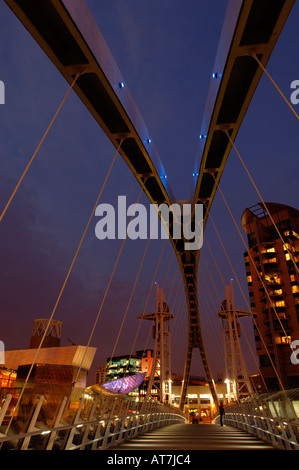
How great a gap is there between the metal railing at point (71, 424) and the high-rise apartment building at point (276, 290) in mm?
53800

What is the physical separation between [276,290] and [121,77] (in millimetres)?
67465

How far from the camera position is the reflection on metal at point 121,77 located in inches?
290

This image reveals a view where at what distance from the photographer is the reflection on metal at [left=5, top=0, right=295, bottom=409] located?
24.2ft

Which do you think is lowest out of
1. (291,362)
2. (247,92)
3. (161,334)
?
(247,92)

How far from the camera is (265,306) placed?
232ft

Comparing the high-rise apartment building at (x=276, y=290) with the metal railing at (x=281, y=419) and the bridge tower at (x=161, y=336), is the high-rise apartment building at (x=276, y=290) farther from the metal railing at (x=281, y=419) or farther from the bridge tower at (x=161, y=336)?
the metal railing at (x=281, y=419)

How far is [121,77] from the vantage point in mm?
9797

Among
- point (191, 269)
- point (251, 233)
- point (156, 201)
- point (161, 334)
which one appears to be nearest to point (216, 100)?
point (156, 201)

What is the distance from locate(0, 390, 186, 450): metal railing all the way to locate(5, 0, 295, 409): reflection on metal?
721 cm

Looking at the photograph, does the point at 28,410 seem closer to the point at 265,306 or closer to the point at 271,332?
the point at 271,332

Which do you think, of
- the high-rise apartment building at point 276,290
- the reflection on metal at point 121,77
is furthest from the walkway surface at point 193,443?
the high-rise apartment building at point 276,290

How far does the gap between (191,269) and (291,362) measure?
41.4m

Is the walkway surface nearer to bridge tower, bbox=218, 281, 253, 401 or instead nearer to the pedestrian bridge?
the pedestrian bridge

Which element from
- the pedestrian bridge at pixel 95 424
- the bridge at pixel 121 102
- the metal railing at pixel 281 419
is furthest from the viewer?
the metal railing at pixel 281 419
